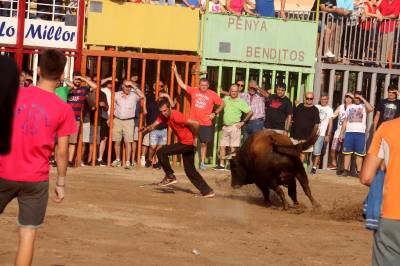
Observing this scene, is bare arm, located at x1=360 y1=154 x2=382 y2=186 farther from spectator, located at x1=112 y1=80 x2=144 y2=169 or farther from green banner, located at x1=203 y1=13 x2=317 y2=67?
green banner, located at x1=203 y1=13 x2=317 y2=67

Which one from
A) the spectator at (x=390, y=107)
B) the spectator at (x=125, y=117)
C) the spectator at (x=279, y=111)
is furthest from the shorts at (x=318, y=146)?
the spectator at (x=125, y=117)

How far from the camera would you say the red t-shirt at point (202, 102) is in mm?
19516

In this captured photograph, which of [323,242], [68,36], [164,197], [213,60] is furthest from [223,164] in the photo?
[323,242]

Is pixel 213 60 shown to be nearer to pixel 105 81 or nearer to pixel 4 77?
pixel 105 81

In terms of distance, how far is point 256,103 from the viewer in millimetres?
20250

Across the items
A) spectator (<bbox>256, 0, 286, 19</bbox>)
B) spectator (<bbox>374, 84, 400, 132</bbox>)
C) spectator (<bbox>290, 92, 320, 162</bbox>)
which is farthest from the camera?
spectator (<bbox>256, 0, 286, 19</bbox>)

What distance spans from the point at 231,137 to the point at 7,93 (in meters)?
15.4

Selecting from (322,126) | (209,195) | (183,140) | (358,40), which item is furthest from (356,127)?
(183,140)

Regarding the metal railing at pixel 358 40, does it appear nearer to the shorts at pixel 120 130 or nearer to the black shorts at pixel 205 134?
the black shorts at pixel 205 134

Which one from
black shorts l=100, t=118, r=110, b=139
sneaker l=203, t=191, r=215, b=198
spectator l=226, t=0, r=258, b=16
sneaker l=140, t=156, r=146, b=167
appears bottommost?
sneaker l=140, t=156, r=146, b=167

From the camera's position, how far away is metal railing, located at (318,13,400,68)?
70.2 ft

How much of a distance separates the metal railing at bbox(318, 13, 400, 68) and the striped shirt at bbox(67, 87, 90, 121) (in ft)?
17.9

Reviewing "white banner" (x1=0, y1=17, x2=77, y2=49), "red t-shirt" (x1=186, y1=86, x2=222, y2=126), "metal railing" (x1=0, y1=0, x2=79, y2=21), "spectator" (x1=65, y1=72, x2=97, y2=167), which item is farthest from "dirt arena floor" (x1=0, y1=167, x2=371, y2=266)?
"metal railing" (x1=0, y1=0, x2=79, y2=21)

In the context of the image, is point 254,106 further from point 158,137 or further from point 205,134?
point 158,137
